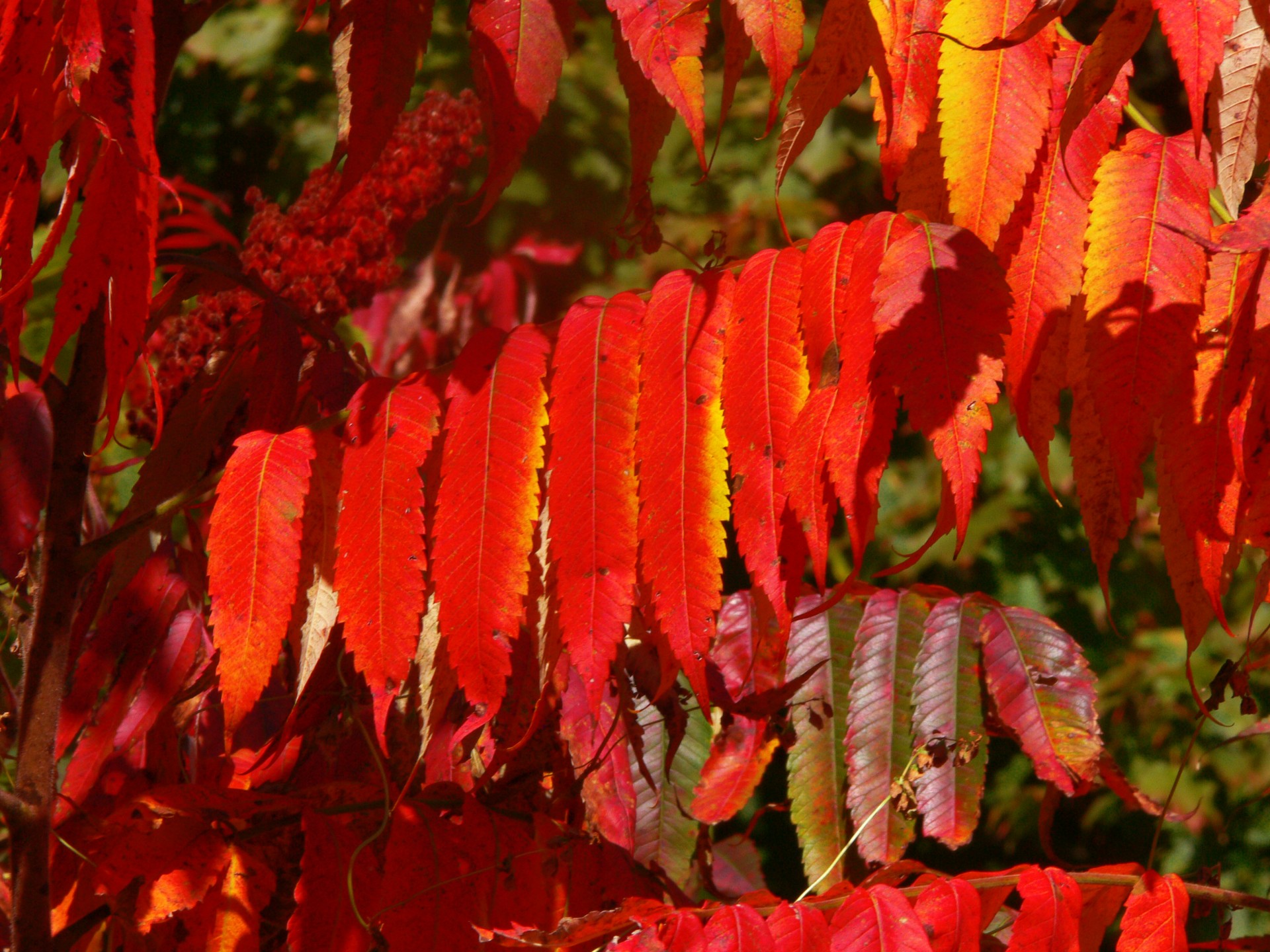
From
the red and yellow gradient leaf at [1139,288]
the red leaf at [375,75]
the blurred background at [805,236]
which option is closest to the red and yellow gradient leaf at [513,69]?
the red leaf at [375,75]

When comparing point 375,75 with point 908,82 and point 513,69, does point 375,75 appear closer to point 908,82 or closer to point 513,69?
point 513,69

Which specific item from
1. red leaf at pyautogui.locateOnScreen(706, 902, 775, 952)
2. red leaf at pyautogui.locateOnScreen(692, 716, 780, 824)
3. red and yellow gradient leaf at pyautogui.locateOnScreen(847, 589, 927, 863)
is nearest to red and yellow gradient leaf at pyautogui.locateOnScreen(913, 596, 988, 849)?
red and yellow gradient leaf at pyautogui.locateOnScreen(847, 589, 927, 863)

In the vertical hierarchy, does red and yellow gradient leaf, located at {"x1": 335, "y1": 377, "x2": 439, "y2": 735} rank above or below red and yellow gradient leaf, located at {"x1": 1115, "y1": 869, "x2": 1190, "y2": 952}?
above

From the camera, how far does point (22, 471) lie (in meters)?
0.98

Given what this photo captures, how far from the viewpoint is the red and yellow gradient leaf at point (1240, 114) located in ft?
2.40

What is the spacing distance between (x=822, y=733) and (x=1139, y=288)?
57cm

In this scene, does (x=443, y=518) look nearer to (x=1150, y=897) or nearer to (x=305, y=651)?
(x=305, y=651)

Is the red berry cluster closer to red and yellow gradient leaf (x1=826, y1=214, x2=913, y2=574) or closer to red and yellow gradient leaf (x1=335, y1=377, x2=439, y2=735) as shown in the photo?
red and yellow gradient leaf (x1=335, y1=377, x2=439, y2=735)

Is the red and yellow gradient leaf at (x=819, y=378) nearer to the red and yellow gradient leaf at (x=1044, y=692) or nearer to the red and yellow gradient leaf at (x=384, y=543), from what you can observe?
the red and yellow gradient leaf at (x=384, y=543)

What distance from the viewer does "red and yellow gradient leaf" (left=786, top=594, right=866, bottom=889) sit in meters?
1.12

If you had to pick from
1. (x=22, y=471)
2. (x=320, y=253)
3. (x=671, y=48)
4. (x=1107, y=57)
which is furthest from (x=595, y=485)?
(x=320, y=253)

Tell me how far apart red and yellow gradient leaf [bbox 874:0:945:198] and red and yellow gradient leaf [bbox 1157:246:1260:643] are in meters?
0.22

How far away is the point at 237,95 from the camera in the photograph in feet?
10.9

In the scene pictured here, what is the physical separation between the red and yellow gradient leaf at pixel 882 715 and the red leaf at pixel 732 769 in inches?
3.6
